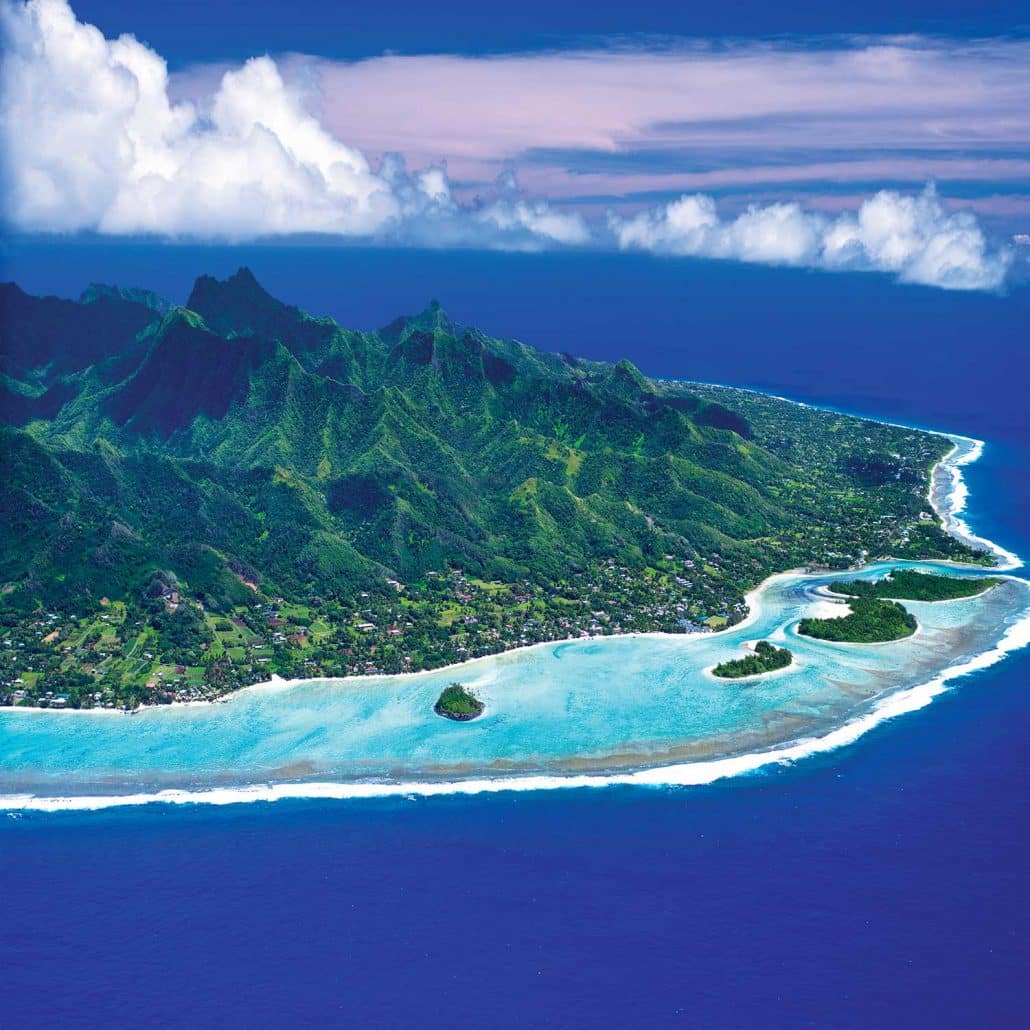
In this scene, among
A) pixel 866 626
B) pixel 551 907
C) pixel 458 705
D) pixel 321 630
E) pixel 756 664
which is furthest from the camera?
pixel 321 630

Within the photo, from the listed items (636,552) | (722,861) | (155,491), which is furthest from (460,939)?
(155,491)

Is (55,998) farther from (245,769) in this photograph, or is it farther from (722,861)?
(722,861)

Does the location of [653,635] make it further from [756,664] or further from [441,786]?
[441,786]

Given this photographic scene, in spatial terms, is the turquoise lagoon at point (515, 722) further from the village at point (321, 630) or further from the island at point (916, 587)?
the island at point (916, 587)

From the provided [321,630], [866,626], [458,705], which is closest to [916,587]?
[866,626]

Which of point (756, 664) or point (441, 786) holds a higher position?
point (756, 664)

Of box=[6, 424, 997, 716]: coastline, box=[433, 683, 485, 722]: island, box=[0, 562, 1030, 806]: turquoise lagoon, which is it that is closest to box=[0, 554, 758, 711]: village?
box=[6, 424, 997, 716]: coastline
